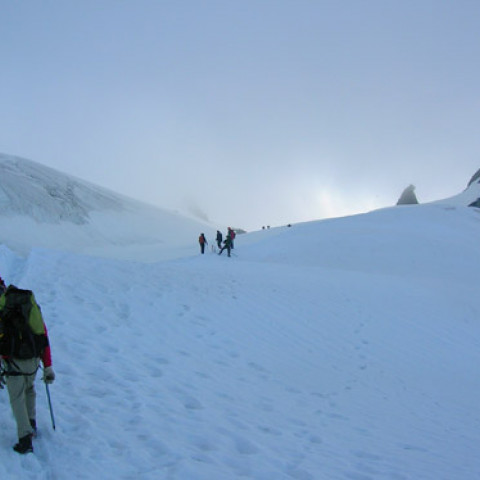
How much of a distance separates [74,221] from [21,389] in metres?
39.3

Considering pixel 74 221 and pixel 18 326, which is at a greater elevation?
pixel 74 221

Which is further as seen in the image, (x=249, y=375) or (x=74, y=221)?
(x=74, y=221)

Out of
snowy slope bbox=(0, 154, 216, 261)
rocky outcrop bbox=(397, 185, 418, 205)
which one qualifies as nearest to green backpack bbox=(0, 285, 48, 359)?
snowy slope bbox=(0, 154, 216, 261)

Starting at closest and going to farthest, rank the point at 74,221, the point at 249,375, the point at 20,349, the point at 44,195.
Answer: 1. the point at 20,349
2. the point at 249,375
3. the point at 74,221
4. the point at 44,195

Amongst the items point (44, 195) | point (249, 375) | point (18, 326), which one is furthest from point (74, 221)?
point (18, 326)

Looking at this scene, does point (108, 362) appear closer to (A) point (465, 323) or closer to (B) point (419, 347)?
(B) point (419, 347)

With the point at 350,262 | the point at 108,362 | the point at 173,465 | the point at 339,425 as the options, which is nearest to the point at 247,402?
the point at 339,425

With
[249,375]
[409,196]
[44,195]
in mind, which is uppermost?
[409,196]

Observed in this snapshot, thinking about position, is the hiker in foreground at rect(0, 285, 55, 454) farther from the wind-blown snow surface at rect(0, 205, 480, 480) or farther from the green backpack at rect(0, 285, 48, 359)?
the wind-blown snow surface at rect(0, 205, 480, 480)

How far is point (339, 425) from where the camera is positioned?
23.3 ft

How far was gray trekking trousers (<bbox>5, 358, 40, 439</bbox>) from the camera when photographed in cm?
470

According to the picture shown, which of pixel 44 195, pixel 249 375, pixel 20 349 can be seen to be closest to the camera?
pixel 20 349

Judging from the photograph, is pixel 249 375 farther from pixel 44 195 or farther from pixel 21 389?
pixel 44 195

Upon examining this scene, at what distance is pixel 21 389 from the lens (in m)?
4.79
